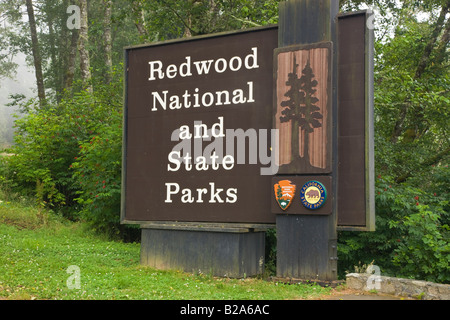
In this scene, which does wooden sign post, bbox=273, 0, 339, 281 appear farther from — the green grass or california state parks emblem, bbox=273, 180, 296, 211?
the green grass

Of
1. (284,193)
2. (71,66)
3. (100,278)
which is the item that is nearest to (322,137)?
(284,193)

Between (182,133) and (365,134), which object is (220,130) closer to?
(182,133)

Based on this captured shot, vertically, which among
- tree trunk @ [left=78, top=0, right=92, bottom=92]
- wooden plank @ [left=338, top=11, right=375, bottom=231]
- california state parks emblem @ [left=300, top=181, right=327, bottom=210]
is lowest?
california state parks emblem @ [left=300, top=181, right=327, bottom=210]

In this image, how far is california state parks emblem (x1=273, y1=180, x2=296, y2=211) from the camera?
9461 millimetres

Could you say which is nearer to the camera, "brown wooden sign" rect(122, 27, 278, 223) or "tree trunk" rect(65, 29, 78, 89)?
"brown wooden sign" rect(122, 27, 278, 223)

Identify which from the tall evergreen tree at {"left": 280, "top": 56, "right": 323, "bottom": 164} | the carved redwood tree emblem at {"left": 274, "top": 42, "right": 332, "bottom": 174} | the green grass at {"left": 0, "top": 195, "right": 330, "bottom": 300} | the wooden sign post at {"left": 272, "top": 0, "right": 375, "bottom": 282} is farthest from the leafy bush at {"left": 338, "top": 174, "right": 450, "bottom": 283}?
the tall evergreen tree at {"left": 280, "top": 56, "right": 323, "bottom": 164}

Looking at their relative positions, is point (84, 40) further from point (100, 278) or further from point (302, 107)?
point (302, 107)

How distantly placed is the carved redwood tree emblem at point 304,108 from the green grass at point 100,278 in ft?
7.20

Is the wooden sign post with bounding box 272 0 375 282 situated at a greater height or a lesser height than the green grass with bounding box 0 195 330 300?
greater

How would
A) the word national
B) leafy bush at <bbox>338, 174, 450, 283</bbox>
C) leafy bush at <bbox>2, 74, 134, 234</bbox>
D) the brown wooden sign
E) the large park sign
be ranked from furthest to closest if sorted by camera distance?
leafy bush at <bbox>2, 74, 134, 234</bbox>
leafy bush at <bbox>338, 174, 450, 283</bbox>
the word national
the brown wooden sign
the large park sign

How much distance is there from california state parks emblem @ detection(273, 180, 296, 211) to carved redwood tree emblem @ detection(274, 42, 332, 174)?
0.22 metres

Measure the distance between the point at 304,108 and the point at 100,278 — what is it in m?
4.72

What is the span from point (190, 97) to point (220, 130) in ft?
A: 3.38

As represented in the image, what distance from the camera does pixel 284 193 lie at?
952cm
